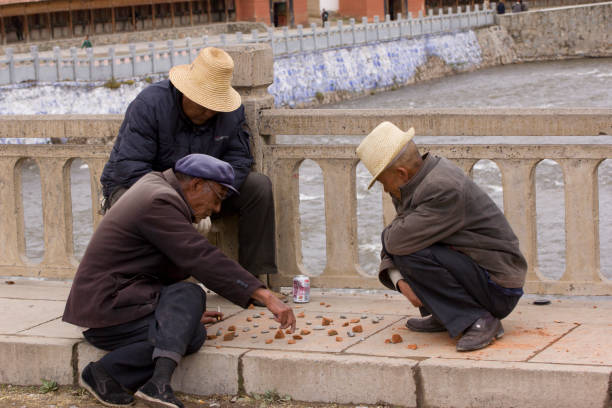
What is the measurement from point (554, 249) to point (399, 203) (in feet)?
35.5

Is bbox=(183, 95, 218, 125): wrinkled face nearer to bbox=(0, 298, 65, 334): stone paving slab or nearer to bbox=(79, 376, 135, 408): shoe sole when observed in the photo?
bbox=(0, 298, 65, 334): stone paving slab

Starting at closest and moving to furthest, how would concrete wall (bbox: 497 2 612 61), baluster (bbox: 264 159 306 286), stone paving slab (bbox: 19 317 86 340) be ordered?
stone paving slab (bbox: 19 317 86 340)
baluster (bbox: 264 159 306 286)
concrete wall (bbox: 497 2 612 61)

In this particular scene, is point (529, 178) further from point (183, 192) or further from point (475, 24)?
point (475, 24)

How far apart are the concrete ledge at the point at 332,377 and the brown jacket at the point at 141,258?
292mm

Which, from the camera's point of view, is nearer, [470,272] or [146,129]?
[470,272]

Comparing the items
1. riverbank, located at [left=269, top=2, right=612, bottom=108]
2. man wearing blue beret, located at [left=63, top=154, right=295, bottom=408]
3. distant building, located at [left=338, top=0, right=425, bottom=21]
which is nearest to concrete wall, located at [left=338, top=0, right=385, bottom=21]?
distant building, located at [left=338, top=0, right=425, bottom=21]

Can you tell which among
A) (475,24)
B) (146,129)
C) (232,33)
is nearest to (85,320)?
(146,129)

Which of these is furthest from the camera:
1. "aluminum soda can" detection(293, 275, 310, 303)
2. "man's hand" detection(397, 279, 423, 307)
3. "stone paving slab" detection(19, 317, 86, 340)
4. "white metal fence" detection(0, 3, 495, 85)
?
"white metal fence" detection(0, 3, 495, 85)

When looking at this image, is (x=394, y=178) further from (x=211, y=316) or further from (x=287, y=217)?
(x=287, y=217)

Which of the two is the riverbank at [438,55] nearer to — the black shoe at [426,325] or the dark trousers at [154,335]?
the black shoe at [426,325]

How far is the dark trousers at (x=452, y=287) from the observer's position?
13.7ft

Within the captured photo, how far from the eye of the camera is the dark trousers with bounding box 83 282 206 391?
13.5ft

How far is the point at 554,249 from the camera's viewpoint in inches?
576

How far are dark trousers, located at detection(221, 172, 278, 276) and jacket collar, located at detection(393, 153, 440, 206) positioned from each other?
1.14 meters
